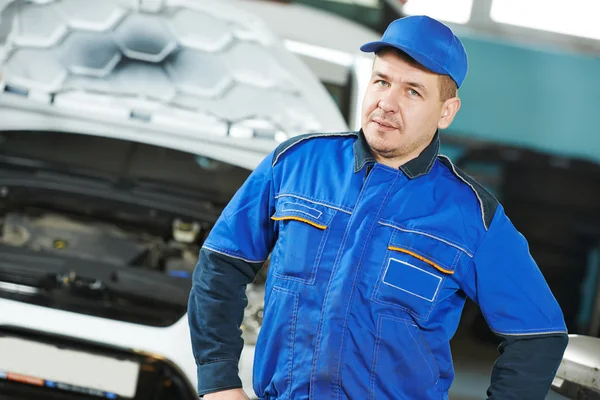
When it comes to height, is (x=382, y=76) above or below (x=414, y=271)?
above

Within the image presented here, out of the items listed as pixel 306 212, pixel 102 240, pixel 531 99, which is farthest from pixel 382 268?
pixel 531 99

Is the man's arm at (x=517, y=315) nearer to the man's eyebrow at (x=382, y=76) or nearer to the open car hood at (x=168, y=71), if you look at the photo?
the man's eyebrow at (x=382, y=76)

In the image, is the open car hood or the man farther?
the open car hood

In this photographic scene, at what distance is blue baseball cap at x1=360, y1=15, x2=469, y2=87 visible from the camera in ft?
3.40

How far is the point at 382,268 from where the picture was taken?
1.04 meters

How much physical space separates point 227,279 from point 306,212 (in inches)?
6.4

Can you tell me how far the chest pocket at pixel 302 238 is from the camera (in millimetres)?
1041

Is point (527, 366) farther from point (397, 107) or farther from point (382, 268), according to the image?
point (397, 107)

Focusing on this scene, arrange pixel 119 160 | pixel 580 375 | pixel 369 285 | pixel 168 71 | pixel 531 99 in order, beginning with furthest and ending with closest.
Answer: pixel 531 99, pixel 119 160, pixel 168 71, pixel 580 375, pixel 369 285

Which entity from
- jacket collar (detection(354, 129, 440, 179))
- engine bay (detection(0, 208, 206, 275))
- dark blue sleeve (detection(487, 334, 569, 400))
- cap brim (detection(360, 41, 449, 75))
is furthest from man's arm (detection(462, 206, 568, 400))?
engine bay (detection(0, 208, 206, 275))

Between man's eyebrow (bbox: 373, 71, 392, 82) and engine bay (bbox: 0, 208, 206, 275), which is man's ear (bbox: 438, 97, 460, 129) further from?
engine bay (bbox: 0, 208, 206, 275)

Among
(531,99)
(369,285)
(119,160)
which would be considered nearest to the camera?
(369,285)

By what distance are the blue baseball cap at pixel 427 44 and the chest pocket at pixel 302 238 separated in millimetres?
260

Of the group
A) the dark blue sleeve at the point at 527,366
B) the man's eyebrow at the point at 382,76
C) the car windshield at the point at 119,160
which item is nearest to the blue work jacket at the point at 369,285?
the dark blue sleeve at the point at 527,366
